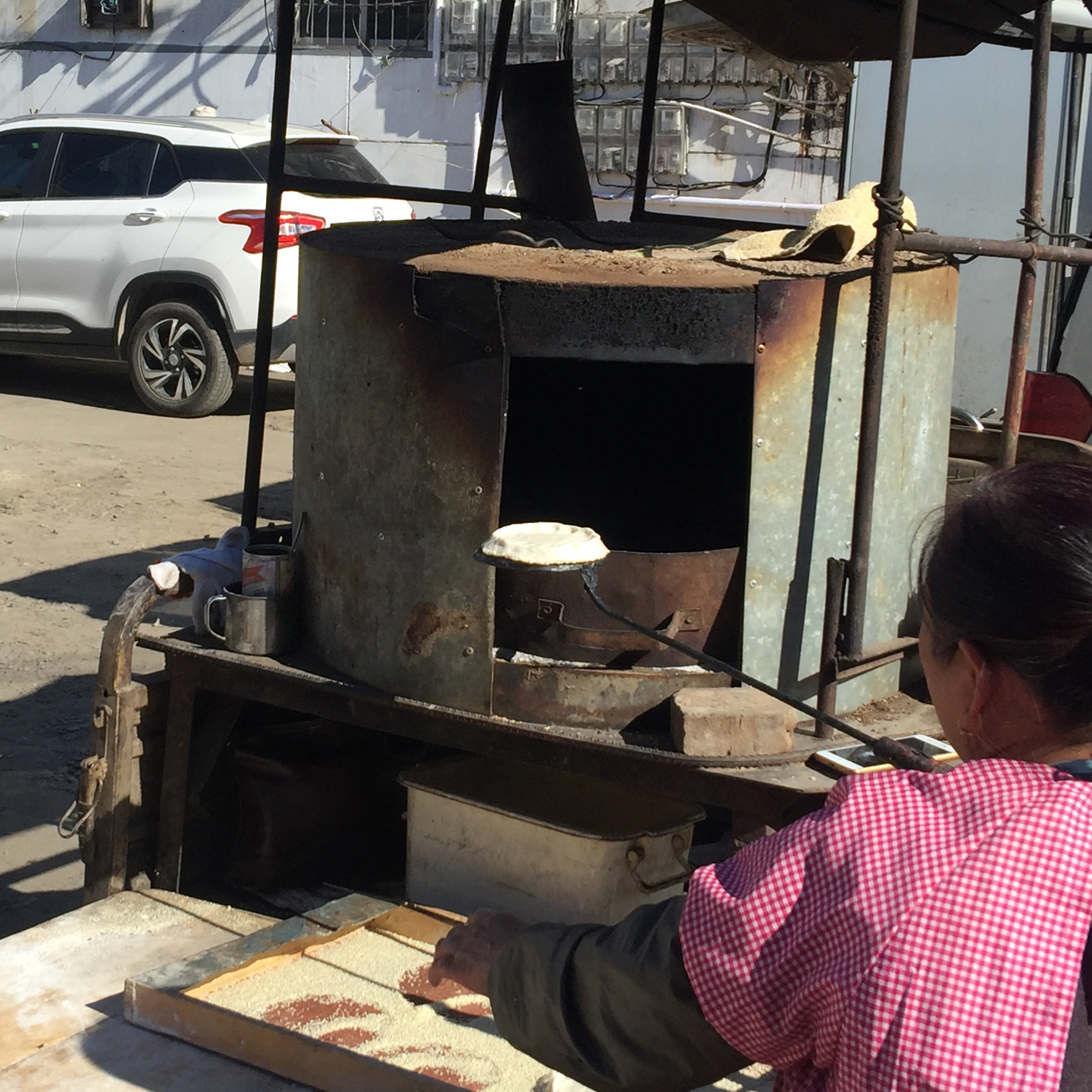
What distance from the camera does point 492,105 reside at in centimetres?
411

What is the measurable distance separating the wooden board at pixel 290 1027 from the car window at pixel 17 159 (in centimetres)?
815

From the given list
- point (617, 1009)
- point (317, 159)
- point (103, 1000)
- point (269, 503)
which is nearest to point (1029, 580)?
point (617, 1009)

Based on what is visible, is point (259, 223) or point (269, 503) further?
point (259, 223)

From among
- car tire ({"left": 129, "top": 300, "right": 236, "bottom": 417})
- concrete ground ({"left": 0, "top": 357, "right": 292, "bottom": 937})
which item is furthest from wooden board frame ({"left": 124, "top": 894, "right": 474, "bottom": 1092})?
car tire ({"left": 129, "top": 300, "right": 236, "bottom": 417})

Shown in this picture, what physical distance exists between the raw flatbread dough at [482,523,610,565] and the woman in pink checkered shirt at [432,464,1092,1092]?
887 millimetres

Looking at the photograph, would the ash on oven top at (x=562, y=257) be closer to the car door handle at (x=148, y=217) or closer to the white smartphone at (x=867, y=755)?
the white smartphone at (x=867, y=755)

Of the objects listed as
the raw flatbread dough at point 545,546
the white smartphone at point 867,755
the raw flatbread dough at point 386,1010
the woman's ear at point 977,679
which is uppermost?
the woman's ear at point 977,679

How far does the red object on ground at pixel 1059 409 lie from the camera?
511cm

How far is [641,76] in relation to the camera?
13133 mm

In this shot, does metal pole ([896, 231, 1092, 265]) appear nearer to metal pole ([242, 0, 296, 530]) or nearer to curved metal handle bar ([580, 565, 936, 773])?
curved metal handle bar ([580, 565, 936, 773])

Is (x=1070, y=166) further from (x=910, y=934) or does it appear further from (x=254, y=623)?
(x=910, y=934)

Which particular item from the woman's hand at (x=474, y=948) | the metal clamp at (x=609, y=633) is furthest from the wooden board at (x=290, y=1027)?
the woman's hand at (x=474, y=948)

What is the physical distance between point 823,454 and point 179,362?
720cm

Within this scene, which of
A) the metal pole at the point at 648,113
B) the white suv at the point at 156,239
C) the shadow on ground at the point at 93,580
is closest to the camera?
the metal pole at the point at 648,113
